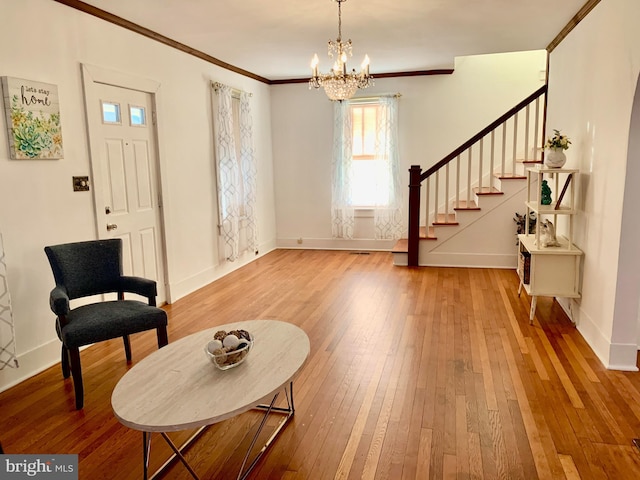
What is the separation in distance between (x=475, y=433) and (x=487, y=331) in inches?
60.4

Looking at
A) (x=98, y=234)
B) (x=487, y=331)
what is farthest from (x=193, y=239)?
(x=487, y=331)

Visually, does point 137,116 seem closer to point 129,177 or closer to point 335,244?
point 129,177

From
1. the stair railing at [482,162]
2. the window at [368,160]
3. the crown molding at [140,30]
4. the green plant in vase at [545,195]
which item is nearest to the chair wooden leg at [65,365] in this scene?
the crown molding at [140,30]

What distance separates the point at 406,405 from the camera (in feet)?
8.93

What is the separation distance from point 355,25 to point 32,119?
278 centimetres

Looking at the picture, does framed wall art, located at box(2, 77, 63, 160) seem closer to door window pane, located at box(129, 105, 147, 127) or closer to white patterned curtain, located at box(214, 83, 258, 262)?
door window pane, located at box(129, 105, 147, 127)

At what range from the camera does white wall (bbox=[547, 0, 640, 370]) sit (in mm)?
2943

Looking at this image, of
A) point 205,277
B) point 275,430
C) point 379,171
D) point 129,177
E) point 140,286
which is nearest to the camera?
point 275,430

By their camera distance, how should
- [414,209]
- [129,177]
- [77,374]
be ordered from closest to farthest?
1. [77,374]
2. [129,177]
3. [414,209]

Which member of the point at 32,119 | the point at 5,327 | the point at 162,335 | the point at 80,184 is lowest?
the point at 162,335

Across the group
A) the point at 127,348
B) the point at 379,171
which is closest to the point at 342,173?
the point at 379,171

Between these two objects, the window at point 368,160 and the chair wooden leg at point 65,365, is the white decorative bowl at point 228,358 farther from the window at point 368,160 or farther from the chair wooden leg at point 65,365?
the window at point 368,160

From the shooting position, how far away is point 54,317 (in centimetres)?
339

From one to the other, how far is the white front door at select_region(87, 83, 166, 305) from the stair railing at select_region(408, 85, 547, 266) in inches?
125
